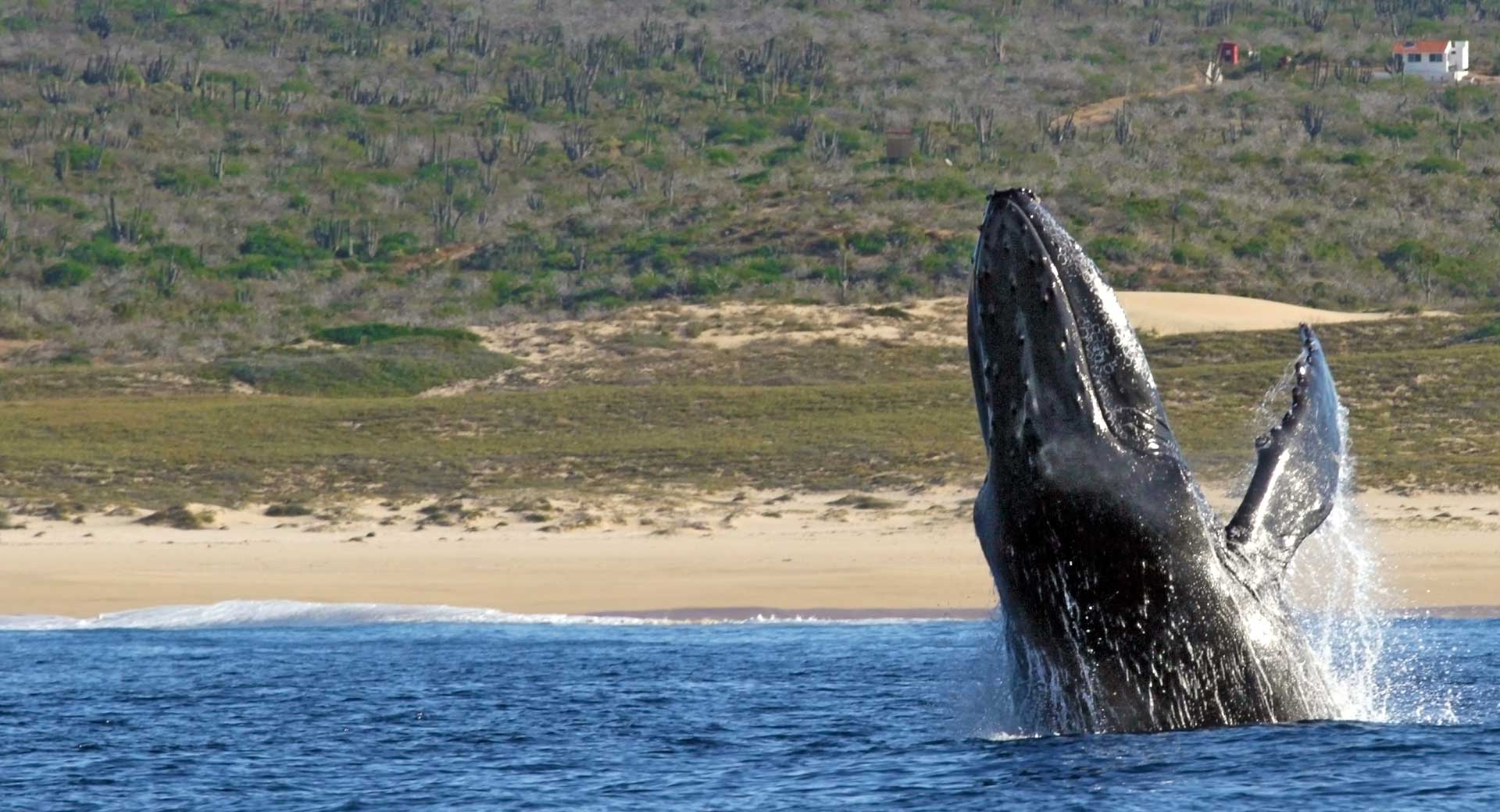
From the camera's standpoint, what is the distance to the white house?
9219 cm

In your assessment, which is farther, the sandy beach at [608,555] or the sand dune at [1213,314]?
the sand dune at [1213,314]

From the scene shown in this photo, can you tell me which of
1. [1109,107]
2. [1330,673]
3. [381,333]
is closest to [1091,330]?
[1330,673]

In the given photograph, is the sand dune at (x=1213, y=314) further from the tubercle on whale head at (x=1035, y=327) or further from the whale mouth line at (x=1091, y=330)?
the tubercle on whale head at (x=1035, y=327)

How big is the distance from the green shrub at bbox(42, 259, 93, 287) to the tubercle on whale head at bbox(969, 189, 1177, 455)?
56522 millimetres

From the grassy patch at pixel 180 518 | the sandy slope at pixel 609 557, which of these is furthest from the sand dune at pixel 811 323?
the sandy slope at pixel 609 557

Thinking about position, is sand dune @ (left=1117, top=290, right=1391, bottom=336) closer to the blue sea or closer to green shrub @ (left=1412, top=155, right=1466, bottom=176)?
green shrub @ (left=1412, top=155, right=1466, bottom=176)

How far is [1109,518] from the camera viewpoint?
898 centimetres

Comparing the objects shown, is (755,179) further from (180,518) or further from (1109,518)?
(1109,518)

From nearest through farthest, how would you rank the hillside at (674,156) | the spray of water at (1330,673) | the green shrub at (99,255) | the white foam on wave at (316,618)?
the spray of water at (1330,673), the white foam on wave at (316,618), the hillside at (674,156), the green shrub at (99,255)

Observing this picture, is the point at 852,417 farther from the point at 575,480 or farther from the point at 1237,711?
the point at 1237,711

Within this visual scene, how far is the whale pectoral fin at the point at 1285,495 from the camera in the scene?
9570mm

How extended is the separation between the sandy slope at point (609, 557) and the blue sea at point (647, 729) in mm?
2034

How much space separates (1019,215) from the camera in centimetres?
870

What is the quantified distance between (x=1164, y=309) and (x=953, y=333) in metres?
6.01
